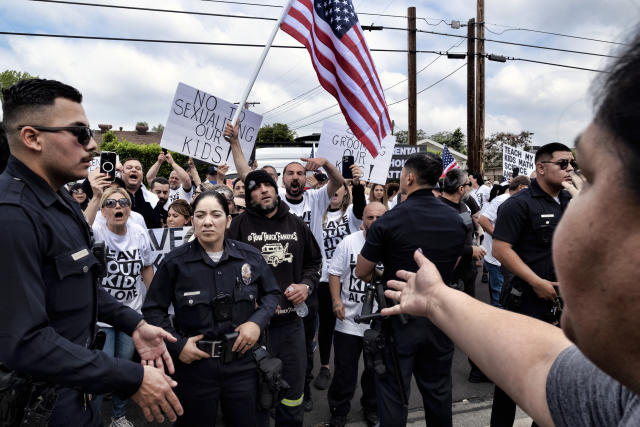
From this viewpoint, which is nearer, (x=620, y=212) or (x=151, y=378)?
(x=620, y=212)

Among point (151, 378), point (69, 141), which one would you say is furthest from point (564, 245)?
point (69, 141)

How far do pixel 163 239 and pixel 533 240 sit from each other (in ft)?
12.0

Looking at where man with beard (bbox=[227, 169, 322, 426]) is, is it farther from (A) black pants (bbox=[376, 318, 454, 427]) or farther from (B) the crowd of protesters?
(A) black pants (bbox=[376, 318, 454, 427])

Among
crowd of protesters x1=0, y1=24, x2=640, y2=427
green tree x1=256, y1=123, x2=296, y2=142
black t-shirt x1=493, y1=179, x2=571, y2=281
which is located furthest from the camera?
green tree x1=256, y1=123, x2=296, y2=142

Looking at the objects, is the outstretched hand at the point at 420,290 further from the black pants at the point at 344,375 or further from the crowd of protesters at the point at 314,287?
the black pants at the point at 344,375

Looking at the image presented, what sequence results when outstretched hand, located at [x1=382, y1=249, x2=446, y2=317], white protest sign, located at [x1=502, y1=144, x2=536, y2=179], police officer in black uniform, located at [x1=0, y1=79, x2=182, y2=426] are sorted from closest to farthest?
outstretched hand, located at [x1=382, y1=249, x2=446, y2=317] < police officer in black uniform, located at [x1=0, y1=79, x2=182, y2=426] < white protest sign, located at [x1=502, y1=144, x2=536, y2=179]

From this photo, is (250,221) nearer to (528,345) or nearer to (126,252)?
(126,252)

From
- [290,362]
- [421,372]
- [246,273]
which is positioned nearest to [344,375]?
[290,362]

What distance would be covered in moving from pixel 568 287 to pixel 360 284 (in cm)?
353

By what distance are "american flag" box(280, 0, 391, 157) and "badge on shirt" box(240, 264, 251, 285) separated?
2.46m

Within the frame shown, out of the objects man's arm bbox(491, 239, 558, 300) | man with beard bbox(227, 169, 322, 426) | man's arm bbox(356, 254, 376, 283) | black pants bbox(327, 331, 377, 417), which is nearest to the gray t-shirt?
man's arm bbox(356, 254, 376, 283)

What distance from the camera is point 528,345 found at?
1.00 metres

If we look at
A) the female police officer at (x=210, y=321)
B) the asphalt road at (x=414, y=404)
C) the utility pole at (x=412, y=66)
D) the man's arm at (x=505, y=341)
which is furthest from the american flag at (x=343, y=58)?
the utility pole at (x=412, y=66)

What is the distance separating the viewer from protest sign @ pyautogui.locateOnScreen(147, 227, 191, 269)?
15.0 feet
